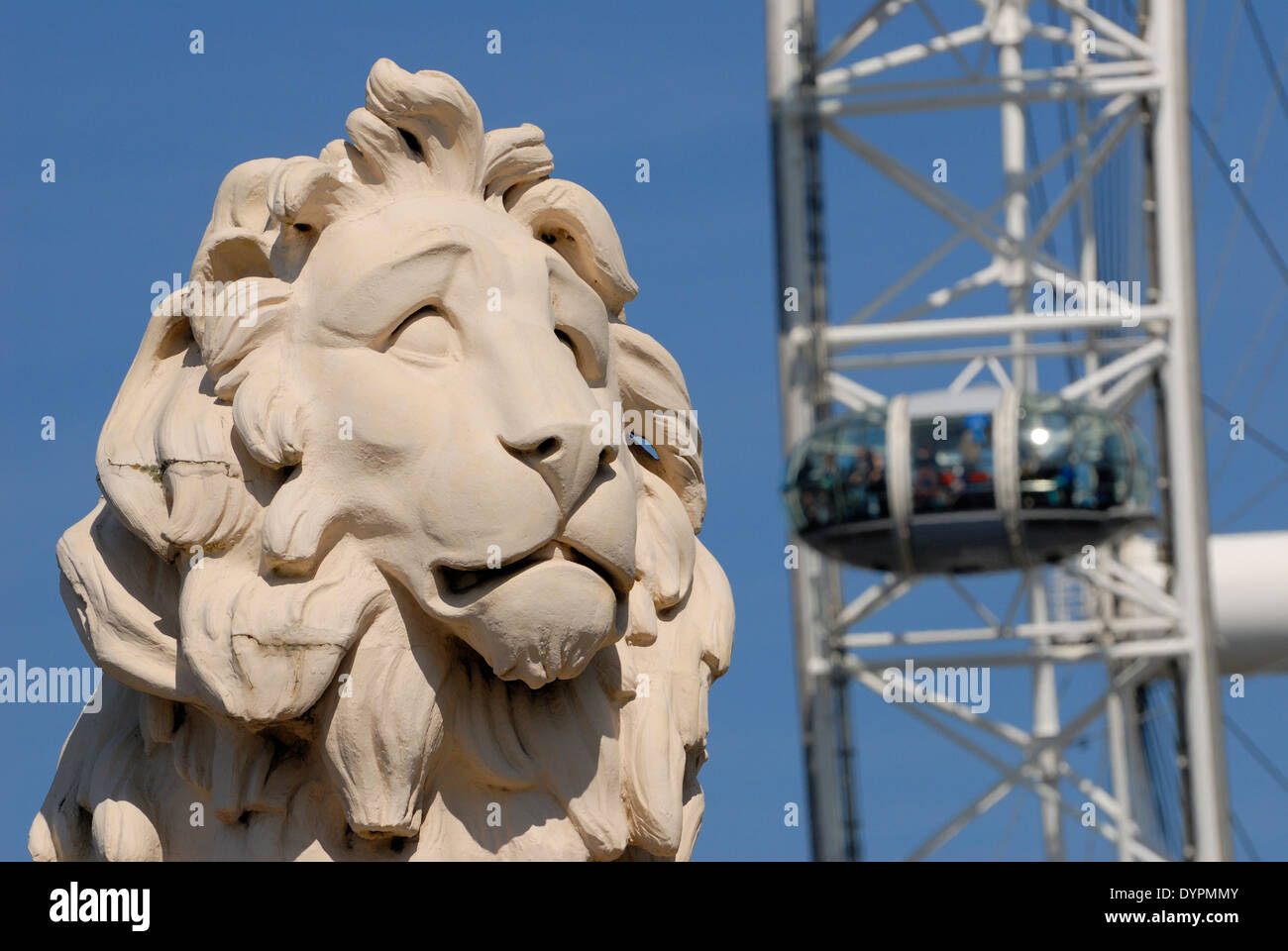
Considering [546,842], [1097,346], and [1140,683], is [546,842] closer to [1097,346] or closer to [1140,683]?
[1097,346]

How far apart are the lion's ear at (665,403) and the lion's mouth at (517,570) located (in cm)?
59

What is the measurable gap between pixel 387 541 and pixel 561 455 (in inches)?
13.6

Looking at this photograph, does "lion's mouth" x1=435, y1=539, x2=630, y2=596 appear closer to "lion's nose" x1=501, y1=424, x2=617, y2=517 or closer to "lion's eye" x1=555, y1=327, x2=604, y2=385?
"lion's nose" x1=501, y1=424, x2=617, y2=517

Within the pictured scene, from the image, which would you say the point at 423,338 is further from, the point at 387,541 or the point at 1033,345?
the point at 1033,345

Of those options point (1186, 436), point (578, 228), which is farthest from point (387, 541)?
point (1186, 436)

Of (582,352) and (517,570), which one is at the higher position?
(582,352)

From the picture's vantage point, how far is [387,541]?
422 cm

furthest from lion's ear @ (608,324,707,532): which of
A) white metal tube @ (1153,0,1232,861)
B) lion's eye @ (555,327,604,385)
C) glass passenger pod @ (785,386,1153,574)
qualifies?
white metal tube @ (1153,0,1232,861)

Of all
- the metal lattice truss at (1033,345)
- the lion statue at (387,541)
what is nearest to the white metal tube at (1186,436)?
the metal lattice truss at (1033,345)

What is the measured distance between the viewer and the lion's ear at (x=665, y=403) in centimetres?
474

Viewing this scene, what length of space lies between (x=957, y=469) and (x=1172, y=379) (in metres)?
4.13

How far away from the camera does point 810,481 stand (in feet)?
80.2

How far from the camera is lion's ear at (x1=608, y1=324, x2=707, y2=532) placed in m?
4.74
